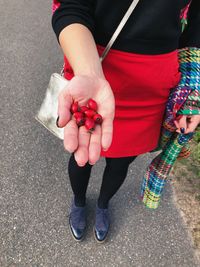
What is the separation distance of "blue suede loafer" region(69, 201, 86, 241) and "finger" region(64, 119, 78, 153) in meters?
1.08

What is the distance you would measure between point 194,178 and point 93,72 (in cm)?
169

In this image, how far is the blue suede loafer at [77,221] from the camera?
6.55 ft

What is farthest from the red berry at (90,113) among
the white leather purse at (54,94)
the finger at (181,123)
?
the finger at (181,123)

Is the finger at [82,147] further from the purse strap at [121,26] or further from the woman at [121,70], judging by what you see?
the purse strap at [121,26]

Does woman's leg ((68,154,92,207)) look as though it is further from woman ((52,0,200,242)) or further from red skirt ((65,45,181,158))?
red skirt ((65,45,181,158))

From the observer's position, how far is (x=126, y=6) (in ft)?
4.14

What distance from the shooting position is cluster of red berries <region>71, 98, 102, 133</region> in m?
1.10

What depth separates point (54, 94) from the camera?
1.37m

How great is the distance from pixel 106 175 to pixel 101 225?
1.30ft

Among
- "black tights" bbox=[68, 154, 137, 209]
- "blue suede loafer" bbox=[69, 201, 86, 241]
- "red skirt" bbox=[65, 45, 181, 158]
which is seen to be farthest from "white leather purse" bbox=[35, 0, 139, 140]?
"blue suede loafer" bbox=[69, 201, 86, 241]

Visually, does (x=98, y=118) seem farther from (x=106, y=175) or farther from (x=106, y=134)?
(x=106, y=175)

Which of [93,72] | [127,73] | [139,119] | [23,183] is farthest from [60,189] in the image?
[93,72]

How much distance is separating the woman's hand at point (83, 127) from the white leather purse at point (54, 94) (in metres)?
0.20

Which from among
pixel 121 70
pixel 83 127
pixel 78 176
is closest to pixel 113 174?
pixel 78 176
